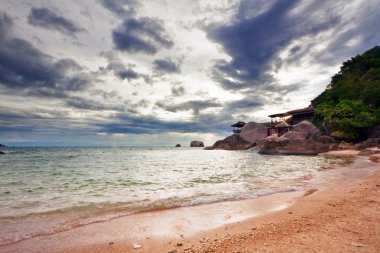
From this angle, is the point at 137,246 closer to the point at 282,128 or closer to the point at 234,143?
the point at 282,128

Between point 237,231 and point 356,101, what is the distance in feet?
167

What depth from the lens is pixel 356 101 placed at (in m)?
44.4

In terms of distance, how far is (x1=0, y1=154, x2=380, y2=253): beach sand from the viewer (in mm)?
4141

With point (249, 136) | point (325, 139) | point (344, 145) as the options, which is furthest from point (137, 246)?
point (249, 136)

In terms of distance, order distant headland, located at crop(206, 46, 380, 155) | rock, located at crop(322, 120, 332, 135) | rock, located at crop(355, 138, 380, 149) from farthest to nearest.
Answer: rock, located at crop(322, 120, 332, 135) → distant headland, located at crop(206, 46, 380, 155) → rock, located at crop(355, 138, 380, 149)

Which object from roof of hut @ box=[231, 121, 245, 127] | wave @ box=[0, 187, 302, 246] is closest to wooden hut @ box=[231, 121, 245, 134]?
roof of hut @ box=[231, 121, 245, 127]

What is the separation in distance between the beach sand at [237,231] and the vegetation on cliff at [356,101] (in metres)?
40.8

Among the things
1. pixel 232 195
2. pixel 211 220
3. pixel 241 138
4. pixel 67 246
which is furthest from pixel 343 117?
pixel 67 246

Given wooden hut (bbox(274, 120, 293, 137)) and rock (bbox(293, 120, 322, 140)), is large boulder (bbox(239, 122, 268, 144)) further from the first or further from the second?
rock (bbox(293, 120, 322, 140))

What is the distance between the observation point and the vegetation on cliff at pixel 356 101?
40438 millimetres

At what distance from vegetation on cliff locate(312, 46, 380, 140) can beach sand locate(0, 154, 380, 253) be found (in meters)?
40.8

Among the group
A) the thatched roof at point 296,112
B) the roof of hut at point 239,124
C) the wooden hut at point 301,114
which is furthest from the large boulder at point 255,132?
the wooden hut at point 301,114

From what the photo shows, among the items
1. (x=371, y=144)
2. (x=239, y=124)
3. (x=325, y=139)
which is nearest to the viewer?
(x=371, y=144)

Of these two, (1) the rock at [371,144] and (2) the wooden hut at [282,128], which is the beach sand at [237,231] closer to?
(1) the rock at [371,144]
